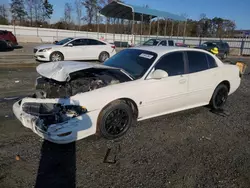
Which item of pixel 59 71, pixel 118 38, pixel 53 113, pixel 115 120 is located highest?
pixel 118 38

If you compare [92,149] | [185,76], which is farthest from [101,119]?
[185,76]

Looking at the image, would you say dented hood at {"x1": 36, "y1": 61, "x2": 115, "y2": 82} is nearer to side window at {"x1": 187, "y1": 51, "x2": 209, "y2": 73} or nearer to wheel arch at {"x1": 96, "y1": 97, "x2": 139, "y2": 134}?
wheel arch at {"x1": 96, "y1": 97, "x2": 139, "y2": 134}

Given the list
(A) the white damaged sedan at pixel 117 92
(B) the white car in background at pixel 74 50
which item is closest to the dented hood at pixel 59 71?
(A) the white damaged sedan at pixel 117 92

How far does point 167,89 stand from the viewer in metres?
4.09

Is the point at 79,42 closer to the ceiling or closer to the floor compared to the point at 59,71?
closer to the ceiling

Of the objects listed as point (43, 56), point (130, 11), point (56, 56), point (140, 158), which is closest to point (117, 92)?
point (140, 158)

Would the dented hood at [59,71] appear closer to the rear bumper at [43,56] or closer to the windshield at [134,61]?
the windshield at [134,61]

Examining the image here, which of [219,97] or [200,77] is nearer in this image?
[200,77]

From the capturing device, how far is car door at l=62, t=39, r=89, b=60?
39.4 feet

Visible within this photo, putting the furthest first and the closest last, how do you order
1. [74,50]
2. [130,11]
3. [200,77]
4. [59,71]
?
1. [130,11]
2. [74,50]
3. [200,77]
4. [59,71]

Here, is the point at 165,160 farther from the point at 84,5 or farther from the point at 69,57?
the point at 84,5

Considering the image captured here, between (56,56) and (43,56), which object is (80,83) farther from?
(43,56)

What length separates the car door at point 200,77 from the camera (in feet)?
14.9

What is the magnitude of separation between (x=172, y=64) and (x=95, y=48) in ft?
31.1
